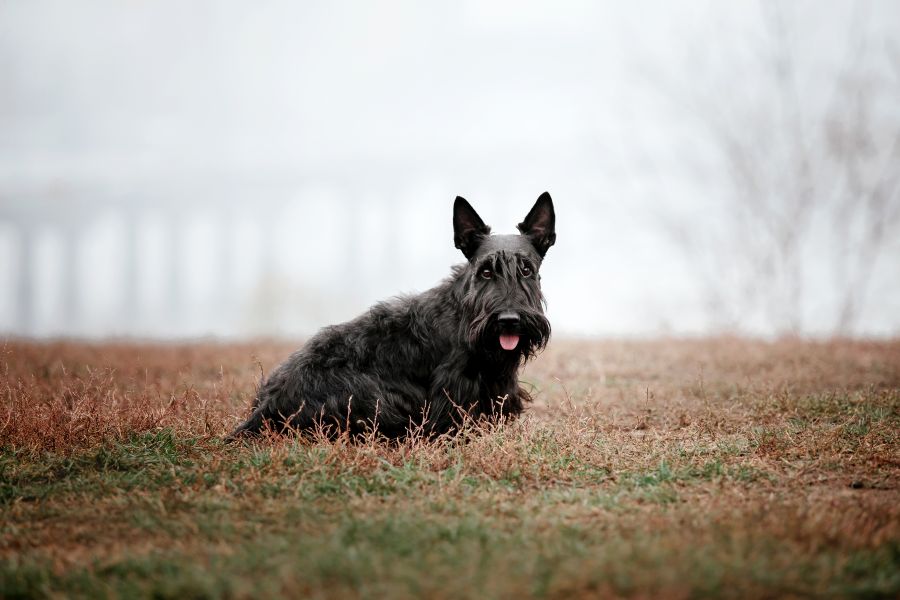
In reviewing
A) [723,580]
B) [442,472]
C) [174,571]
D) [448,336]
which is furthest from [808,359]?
[174,571]

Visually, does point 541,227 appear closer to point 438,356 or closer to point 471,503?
point 438,356

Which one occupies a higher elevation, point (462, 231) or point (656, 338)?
point (462, 231)

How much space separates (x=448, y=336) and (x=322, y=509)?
249 cm

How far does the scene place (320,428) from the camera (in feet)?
21.9

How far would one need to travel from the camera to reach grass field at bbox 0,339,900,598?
3881mm

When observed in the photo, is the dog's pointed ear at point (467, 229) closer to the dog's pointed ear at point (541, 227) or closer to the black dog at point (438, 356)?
the black dog at point (438, 356)

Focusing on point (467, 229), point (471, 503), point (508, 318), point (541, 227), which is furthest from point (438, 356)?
point (471, 503)

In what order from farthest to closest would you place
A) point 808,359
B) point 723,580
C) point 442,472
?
point 808,359 → point 442,472 → point 723,580

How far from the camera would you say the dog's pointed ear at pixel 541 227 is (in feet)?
24.1

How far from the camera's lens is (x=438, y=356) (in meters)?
7.22

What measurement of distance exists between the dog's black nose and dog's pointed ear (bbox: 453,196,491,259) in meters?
0.90

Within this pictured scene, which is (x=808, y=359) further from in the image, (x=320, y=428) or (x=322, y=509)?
(x=322, y=509)

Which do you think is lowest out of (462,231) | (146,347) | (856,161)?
(146,347)

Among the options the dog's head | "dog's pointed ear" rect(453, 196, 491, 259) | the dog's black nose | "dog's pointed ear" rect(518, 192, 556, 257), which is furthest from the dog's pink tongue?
"dog's pointed ear" rect(518, 192, 556, 257)
